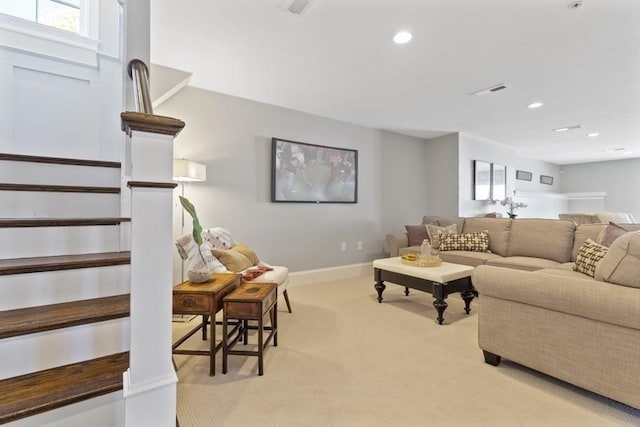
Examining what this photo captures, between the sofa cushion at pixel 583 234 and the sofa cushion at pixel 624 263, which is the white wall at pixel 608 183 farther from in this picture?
the sofa cushion at pixel 624 263

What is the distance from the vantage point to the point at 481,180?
17.7 feet

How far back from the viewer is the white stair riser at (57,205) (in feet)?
5.57

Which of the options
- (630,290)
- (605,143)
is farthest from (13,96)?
(605,143)

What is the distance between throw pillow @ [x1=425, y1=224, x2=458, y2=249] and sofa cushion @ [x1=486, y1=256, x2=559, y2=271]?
2.39ft

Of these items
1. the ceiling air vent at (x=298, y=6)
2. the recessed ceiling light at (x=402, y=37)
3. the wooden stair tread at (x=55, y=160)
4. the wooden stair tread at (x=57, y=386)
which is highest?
the recessed ceiling light at (x=402, y=37)

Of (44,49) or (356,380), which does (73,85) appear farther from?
(356,380)

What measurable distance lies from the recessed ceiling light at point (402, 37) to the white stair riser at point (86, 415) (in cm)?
271

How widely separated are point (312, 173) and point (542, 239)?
287 cm

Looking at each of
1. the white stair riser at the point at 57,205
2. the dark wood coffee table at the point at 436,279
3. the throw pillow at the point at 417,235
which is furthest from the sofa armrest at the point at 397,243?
the white stair riser at the point at 57,205

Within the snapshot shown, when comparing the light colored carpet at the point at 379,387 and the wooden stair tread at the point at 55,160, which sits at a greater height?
the wooden stair tread at the point at 55,160

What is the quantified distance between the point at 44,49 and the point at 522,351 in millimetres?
4064

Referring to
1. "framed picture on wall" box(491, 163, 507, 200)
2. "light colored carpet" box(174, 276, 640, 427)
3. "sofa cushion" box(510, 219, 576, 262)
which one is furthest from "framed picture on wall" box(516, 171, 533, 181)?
"light colored carpet" box(174, 276, 640, 427)

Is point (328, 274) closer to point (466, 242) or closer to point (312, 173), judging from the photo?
point (312, 173)

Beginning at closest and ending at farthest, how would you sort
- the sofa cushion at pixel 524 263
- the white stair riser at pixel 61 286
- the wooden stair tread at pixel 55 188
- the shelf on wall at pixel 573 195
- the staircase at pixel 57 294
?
the staircase at pixel 57 294
the white stair riser at pixel 61 286
the wooden stair tread at pixel 55 188
the sofa cushion at pixel 524 263
the shelf on wall at pixel 573 195
